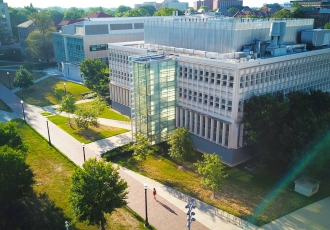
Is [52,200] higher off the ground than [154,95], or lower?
lower

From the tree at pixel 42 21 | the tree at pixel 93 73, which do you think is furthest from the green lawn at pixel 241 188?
the tree at pixel 42 21

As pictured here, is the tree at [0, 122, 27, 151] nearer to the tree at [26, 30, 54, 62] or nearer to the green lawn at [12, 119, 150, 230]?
the green lawn at [12, 119, 150, 230]

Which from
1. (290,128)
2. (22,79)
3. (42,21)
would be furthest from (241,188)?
(42,21)

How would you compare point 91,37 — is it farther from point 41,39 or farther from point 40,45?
point 41,39

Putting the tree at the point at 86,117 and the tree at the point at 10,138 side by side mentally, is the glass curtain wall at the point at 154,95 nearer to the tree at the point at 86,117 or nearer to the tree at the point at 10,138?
the tree at the point at 86,117

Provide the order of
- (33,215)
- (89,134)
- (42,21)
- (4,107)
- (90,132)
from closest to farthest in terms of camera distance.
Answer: (33,215) < (89,134) < (90,132) < (4,107) < (42,21)
